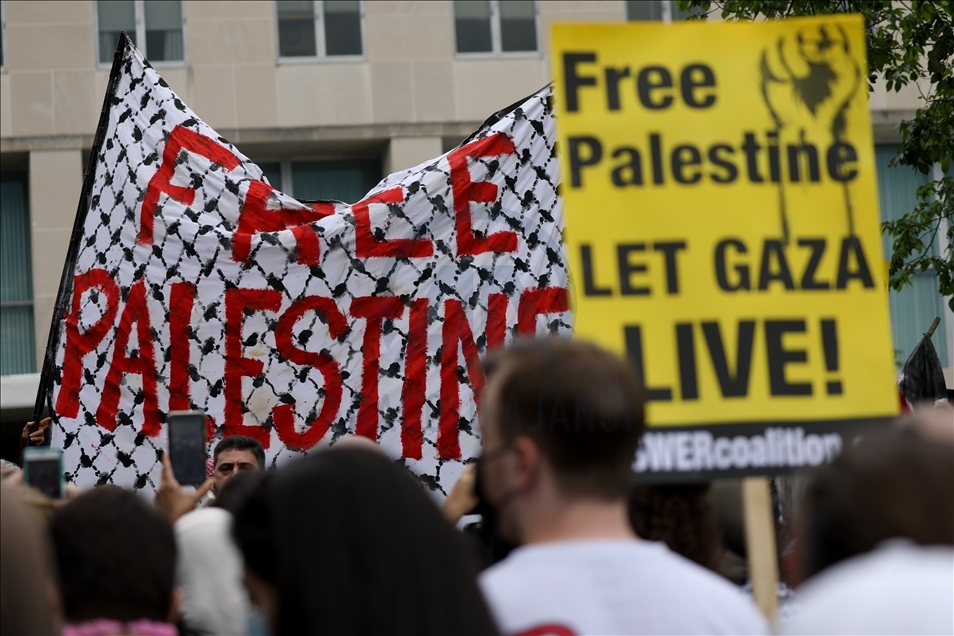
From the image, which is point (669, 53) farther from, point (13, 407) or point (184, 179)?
point (13, 407)

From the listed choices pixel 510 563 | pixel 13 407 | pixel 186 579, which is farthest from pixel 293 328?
pixel 13 407

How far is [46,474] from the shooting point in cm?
362

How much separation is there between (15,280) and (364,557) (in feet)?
58.3

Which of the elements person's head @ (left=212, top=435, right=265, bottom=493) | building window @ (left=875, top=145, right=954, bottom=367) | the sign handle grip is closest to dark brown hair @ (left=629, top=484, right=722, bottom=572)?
the sign handle grip

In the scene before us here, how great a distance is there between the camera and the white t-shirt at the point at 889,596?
194cm

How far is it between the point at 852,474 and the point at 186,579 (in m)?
1.97

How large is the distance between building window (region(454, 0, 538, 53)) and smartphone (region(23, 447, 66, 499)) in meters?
15.9

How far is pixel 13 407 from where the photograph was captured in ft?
46.5

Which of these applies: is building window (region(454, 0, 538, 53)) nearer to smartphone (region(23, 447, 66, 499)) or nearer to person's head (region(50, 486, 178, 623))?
smartphone (region(23, 447, 66, 499))

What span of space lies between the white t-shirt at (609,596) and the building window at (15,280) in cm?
1725

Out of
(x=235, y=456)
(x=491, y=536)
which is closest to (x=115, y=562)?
(x=491, y=536)

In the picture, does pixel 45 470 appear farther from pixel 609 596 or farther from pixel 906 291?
pixel 906 291

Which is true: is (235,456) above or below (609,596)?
above

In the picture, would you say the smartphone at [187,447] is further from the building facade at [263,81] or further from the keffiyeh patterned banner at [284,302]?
the building facade at [263,81]
